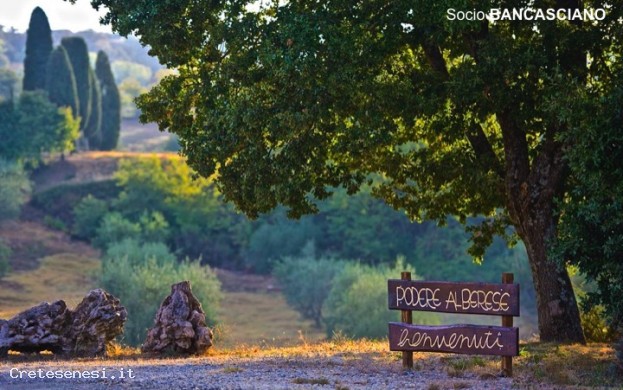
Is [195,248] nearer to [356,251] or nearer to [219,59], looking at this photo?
[356,251]

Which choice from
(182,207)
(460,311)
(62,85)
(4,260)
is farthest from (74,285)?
(460,311)

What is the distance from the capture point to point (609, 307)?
15992mm

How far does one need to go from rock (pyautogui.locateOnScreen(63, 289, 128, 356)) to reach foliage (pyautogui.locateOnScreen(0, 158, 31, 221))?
48.8 m

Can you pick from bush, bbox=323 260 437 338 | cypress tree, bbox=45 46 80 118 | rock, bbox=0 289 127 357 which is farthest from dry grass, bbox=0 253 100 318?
rock, bbox=0 289 127 357

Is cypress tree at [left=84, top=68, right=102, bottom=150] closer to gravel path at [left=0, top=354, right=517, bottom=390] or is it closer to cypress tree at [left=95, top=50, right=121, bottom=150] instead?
cypress tree at [left=95, top=50, right=121, bottom=150]

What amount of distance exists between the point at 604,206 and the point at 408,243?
205ft

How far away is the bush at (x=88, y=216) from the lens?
232 feet

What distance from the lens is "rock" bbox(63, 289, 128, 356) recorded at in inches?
789

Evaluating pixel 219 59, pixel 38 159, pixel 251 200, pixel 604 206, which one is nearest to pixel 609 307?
pixel 604 206

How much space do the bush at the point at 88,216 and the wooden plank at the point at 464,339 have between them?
5731 centimetres

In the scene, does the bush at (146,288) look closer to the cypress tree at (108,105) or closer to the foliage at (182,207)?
the foliage at (182,207)

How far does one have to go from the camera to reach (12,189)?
6825 cm

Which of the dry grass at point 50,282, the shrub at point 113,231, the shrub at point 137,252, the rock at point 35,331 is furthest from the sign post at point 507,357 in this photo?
the shrub at point 113,231

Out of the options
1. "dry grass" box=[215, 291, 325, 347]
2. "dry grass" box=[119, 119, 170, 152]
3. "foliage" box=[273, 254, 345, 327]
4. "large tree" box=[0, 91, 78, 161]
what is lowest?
"dry grass" box=[215, 291, 325, 347]
